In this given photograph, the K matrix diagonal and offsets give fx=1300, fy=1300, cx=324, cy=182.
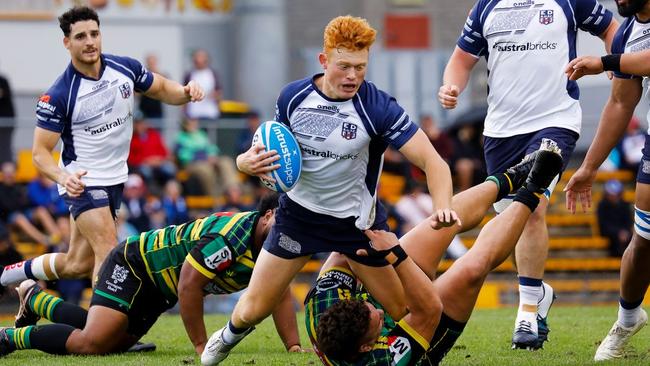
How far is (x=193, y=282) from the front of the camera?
8414 millimetres

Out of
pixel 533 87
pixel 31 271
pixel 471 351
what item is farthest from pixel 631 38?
pixel 31 271

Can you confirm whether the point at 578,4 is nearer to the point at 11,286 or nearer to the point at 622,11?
the point at 622,11

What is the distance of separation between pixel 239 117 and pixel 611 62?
13332 millimetres

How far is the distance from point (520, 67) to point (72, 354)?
364 cm

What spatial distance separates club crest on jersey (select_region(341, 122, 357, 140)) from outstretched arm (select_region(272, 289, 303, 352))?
1.75 meters

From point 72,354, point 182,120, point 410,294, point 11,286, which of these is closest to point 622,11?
point 410,294

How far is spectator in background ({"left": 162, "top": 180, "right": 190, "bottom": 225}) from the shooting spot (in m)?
17.2

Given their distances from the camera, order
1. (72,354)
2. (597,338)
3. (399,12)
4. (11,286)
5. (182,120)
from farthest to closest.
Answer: (399,12)
(182,120)
(11,286)
(597,338)
(72,354)

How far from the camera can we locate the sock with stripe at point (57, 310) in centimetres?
911

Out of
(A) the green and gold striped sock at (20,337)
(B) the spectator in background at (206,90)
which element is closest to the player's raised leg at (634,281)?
(A) the green and gold striped sock at (20,337)

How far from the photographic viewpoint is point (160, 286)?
890 centimetres

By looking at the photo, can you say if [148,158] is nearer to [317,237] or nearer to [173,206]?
[173,206]

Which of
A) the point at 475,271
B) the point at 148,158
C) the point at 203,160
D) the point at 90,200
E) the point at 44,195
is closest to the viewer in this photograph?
the point at 475,271

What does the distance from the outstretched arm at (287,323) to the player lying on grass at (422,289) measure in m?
0.91
